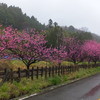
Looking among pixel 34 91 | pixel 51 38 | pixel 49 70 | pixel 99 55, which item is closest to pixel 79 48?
pixel 99 55

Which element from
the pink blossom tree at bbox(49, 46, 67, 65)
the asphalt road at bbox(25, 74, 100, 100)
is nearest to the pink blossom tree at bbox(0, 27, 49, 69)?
the pink blossom tree at bbox(49, 46, 67, 65)

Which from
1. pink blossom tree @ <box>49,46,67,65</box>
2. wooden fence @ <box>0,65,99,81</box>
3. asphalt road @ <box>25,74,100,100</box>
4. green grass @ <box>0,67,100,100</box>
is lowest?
asphalt road @ <box>25,74,100,100</box>

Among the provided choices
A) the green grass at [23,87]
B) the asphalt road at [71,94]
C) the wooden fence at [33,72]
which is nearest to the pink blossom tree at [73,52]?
the wooden fence at [33,72]

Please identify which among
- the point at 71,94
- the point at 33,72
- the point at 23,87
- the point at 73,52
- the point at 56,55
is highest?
the point at 73,52

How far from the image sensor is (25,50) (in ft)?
42.1

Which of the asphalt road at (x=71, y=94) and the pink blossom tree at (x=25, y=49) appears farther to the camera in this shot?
the pink blossom tree at (x=25, y=49)

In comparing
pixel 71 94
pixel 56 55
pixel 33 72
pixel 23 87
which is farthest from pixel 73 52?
pixel 23 87

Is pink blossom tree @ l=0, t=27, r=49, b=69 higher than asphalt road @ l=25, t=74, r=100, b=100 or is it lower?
higher

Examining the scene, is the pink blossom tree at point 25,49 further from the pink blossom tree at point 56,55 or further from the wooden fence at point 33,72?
the pink blossom tree at point 56,55

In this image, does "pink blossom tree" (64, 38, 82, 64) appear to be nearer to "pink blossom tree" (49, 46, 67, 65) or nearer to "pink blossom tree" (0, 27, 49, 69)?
"pink blossom tree" (49, 46, 67, 65)

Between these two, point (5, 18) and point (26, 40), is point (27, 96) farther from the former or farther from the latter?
point (5, 18)

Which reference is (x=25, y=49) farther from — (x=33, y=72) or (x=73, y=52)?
(x=73, y=52)

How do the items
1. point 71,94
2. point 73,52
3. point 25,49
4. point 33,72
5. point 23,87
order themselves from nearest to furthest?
1. point 23,87
2. point 71,94
3. point 33,72
4. point 25,49
5. point 73,52

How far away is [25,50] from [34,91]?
3.54m
